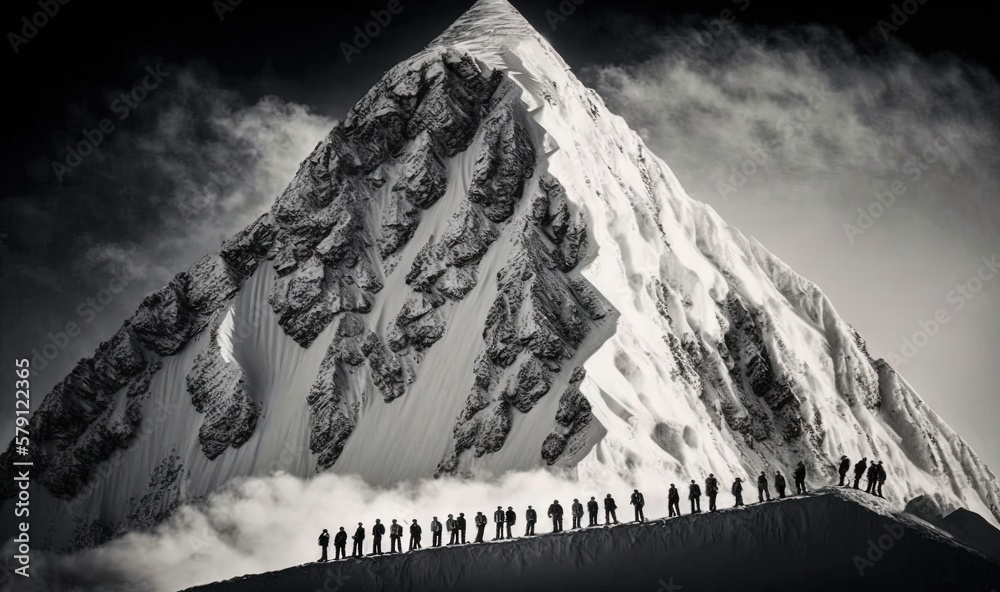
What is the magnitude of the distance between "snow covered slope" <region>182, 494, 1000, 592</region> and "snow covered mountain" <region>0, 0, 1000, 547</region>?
139ft

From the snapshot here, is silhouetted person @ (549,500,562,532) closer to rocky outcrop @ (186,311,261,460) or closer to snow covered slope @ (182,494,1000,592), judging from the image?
snow covered slope @ (182,494,1000,592)

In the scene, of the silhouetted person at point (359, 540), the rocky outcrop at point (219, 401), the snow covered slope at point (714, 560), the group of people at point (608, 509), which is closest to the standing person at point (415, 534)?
the group of people at point (608, 509)

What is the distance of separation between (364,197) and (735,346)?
2365 inches

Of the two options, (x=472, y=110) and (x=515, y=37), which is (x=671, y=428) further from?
(x=515, y=37)

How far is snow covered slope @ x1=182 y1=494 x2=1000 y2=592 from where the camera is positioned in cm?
4509

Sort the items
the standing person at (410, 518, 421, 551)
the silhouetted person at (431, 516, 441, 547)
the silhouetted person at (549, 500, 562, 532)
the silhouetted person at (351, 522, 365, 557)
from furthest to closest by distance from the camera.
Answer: the silhouetted person at (431, 516, 441, 547)
the standing person at (410, 518, 421, 551)
the silhouetted person at (351, 522, 365, 557)
the silhouetted person at (549, 500, 562, 532)

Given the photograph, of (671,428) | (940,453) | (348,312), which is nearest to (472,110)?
(348,312)

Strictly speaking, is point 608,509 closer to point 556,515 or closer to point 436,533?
point 556,515

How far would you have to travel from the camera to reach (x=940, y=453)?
508 ft

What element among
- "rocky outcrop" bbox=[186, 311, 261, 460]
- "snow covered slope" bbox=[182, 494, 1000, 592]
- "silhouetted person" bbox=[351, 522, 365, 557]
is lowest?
→ "snow covered slope" bbox=[182, 494, 1000, 592]

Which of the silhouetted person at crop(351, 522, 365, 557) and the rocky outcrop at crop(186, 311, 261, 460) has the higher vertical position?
the rocky outcrop at crop(186, 311, 261, 460)

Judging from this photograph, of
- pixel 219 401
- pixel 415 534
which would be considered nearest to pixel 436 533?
pixel 415 534

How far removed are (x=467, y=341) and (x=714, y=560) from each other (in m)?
72.1

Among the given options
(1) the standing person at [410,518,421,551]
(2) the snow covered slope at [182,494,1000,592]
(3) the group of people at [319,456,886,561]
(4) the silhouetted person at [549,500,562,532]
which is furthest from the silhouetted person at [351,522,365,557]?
(4) the silhouetted person at [549,500,562,532]
